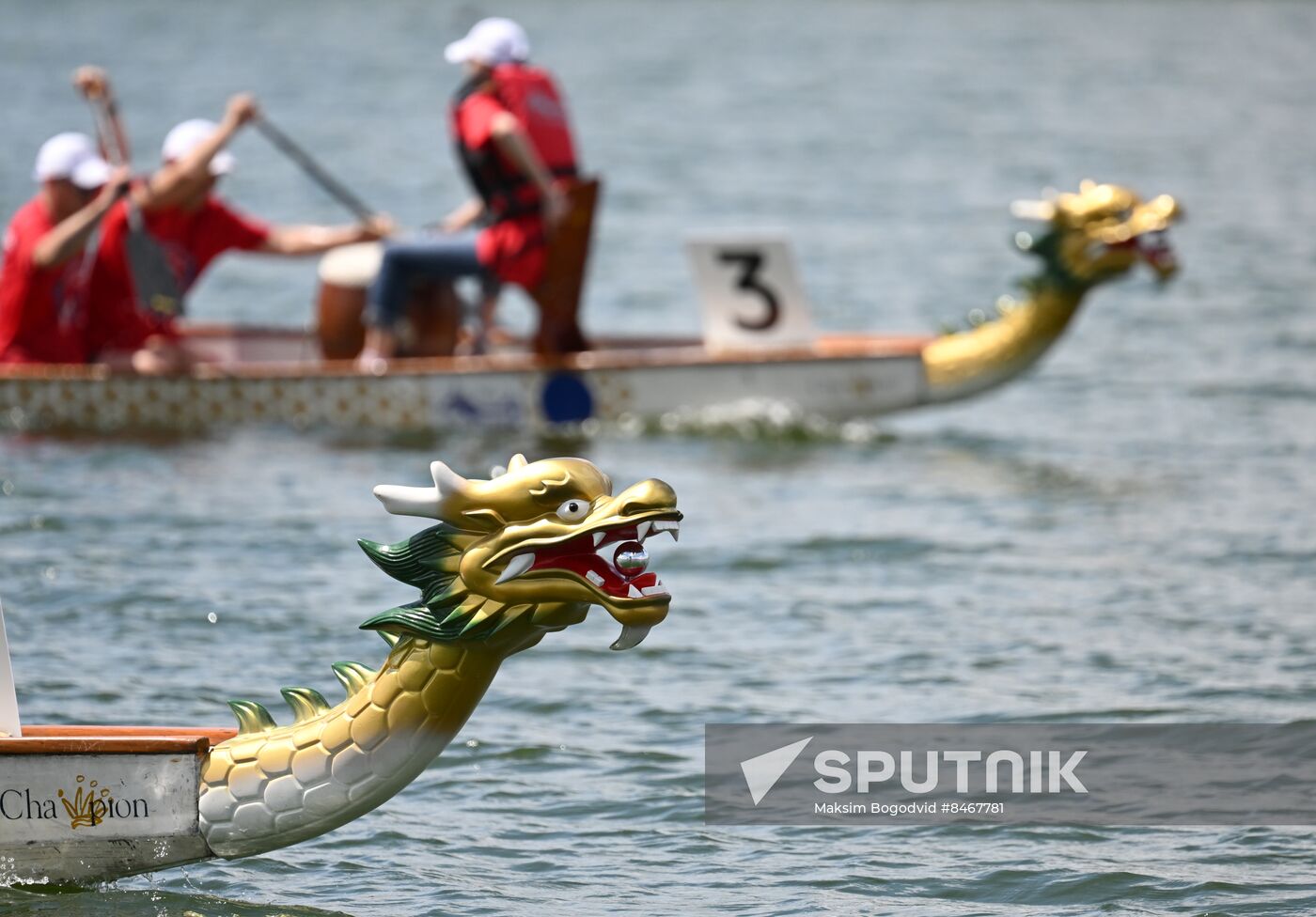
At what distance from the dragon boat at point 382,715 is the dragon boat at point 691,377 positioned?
6.77m

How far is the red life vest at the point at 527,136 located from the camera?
11992 mm

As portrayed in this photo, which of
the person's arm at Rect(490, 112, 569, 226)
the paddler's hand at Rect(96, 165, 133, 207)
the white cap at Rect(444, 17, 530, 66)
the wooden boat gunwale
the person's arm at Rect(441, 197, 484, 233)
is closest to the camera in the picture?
the wooden boat gunwale

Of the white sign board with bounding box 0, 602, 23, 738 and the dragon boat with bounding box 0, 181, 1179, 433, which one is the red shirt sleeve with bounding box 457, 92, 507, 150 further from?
the white sign board with bounding box 0, 602, 23, 738

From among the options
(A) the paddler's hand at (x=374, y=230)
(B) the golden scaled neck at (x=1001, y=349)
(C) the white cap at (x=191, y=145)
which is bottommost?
(B) the golden scaled neck at (x=1001, y=349)

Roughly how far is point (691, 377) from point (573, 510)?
24.0ft

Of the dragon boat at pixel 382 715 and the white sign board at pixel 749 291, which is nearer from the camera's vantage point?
the dragon boat at pixel 382 715

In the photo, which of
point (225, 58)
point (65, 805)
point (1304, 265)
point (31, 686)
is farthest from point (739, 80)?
point (65, 805)

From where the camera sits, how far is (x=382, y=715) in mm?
5234

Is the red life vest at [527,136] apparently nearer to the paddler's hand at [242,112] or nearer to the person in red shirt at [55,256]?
the paddler's hand at [242,112]

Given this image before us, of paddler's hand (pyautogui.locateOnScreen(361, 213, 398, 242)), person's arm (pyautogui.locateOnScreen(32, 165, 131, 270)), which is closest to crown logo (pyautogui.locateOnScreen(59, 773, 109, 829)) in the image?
person's arm (pyautogui.locateOnScreen(32, 165, 131, 270))

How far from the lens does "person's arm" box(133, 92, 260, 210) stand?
1179 centimetres

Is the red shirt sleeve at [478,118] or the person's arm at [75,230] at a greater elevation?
the red shirt sleeve at [478,118]

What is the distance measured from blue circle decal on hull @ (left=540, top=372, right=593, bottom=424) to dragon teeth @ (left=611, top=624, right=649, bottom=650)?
23.5 feet

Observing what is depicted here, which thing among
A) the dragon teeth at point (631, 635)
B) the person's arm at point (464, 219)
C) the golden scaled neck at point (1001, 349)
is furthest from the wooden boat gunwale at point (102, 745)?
the person's arm at point (464, 219)
